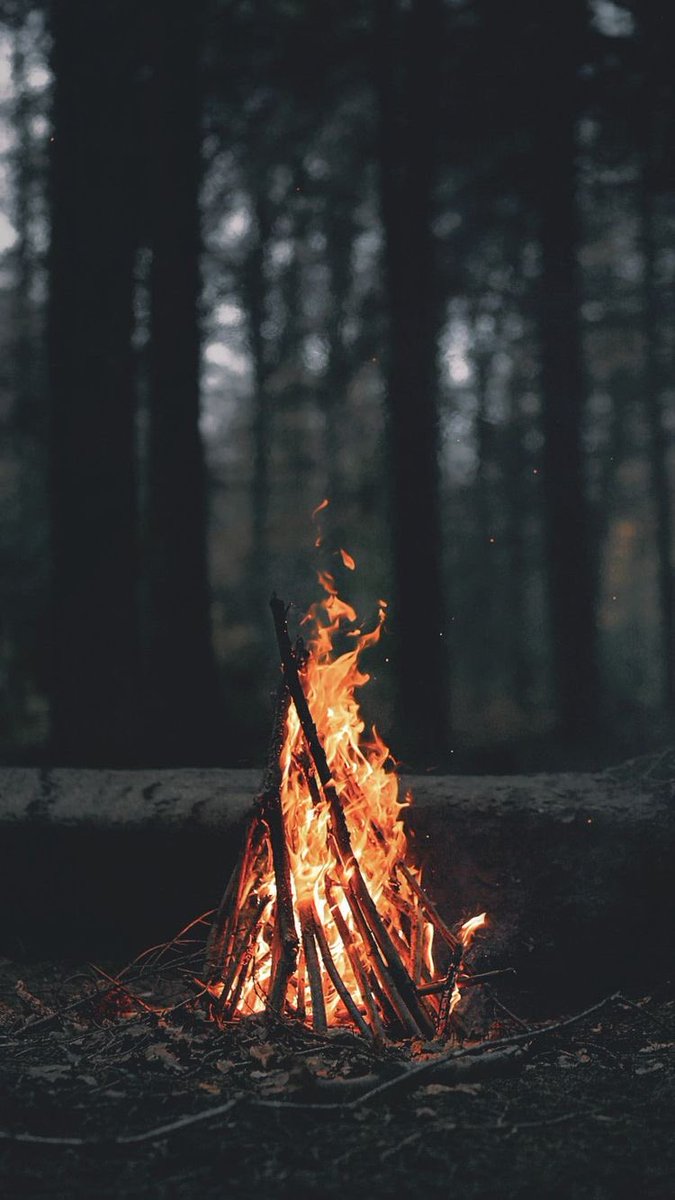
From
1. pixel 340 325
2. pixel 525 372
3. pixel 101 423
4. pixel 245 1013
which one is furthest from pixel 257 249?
pixel 245 1013

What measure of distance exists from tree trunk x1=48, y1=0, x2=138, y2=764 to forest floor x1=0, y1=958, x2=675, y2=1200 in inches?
170

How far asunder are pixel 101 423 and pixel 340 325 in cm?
A: 1000

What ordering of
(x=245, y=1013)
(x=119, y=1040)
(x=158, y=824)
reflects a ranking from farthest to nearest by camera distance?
(x=158, y=824) < (x=245, y=1013) < (x=119, y=1040)

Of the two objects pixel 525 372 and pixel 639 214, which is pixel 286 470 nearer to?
pixel 525 372

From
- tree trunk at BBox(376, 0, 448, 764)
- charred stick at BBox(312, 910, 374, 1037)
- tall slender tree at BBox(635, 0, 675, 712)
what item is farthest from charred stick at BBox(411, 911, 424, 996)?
tall slender tree at BBox(635, 0, 675, 712)

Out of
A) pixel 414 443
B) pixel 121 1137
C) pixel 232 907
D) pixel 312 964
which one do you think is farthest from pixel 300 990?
pixel 414 443

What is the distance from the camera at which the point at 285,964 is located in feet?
12.8

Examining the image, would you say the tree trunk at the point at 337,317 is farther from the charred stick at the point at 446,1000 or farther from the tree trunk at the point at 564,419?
the charred stick at the point at 446,1000

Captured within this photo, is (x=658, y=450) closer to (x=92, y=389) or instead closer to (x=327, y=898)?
(x=92, y=389)

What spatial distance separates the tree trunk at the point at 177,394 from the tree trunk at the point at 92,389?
25.4 inches

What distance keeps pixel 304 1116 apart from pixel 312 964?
0.84m

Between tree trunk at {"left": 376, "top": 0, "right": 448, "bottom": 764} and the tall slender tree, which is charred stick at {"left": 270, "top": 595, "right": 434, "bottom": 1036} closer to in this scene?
tree trunk at {"left": 376, "top": 0, "right": 448, "bottom": 764}

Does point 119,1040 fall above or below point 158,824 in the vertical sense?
below

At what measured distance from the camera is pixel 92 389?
27.8ft
